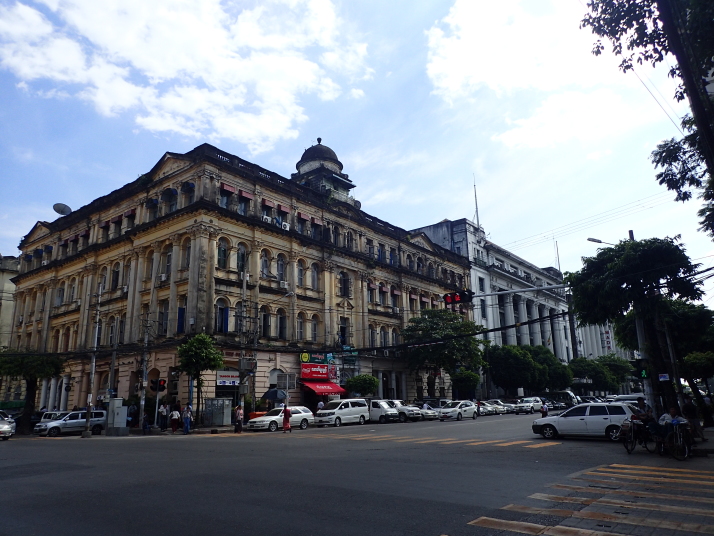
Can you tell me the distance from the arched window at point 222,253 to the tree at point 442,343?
18.4 meters

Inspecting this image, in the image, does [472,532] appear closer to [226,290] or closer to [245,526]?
[245,526]

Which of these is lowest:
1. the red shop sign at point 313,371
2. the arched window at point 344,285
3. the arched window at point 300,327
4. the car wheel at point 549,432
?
the car wheel at point 549,432

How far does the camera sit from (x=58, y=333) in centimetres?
4800

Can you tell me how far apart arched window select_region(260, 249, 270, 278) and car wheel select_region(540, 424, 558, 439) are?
76.8 feet

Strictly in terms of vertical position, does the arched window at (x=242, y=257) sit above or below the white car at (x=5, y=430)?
above

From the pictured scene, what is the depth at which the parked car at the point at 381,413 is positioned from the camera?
3666 centimetres

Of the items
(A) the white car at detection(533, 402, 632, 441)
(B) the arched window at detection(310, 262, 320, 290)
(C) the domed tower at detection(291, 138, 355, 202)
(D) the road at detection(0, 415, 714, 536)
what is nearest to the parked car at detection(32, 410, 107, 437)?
(D) the road at detection(0, 415, 714, 536)

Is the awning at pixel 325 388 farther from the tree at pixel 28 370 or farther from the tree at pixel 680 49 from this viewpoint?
the tree at pixel 680 49

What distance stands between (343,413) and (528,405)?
877 inches

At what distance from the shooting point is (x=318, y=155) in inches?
2152

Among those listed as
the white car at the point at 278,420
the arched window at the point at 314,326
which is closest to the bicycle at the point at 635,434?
the white car at the point at 278,420

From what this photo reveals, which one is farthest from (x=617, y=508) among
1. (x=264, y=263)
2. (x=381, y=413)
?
(x=264, y=263)

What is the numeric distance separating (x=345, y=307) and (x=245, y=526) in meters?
38.9

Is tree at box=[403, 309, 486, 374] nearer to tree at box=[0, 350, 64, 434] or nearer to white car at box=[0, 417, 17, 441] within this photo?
tree at box=[0, 350, 64, 434]
